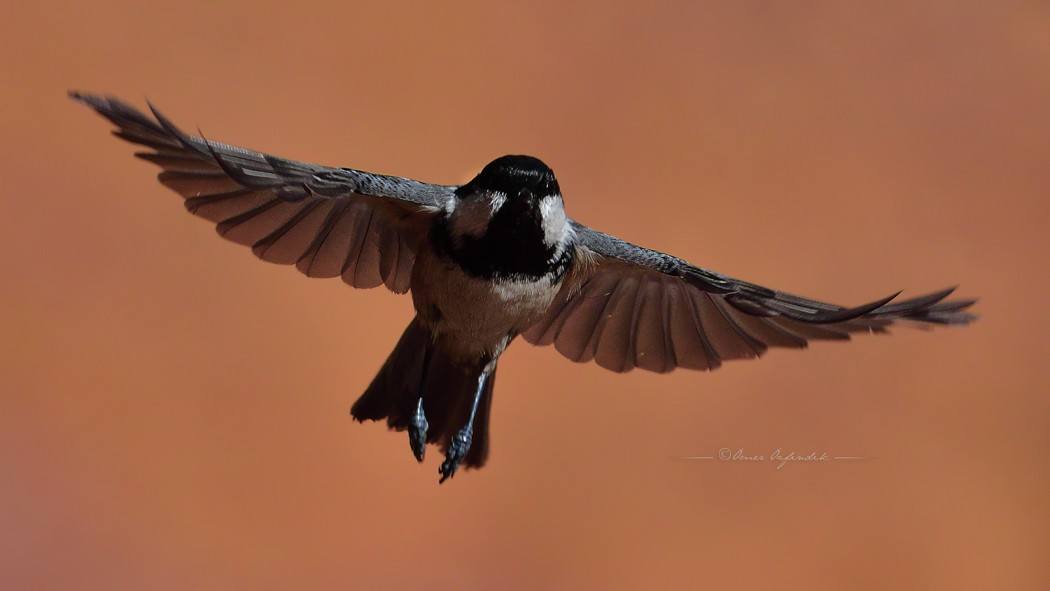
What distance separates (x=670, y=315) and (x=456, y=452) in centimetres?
62

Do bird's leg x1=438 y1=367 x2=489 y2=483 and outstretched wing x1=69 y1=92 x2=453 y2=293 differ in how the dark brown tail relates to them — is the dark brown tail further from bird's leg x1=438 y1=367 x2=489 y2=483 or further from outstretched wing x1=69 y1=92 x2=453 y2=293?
outstretched wing x1=69 y1=92 x2=453 y2=293

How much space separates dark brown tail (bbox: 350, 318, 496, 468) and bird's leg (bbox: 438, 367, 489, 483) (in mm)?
67

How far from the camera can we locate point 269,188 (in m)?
1.69

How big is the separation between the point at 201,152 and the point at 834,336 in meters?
1.27

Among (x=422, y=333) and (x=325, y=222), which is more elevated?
(x=325, y=222)

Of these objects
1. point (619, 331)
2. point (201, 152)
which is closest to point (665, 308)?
point (619, 331)

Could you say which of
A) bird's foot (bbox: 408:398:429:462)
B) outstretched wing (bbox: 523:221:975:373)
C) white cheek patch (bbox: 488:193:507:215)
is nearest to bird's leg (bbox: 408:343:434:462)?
bird's foot (bbox: 408:398:429:462)

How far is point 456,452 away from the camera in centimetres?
199

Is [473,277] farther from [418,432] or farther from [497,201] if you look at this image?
[418,432]

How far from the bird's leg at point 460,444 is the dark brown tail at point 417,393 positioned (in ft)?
0.22

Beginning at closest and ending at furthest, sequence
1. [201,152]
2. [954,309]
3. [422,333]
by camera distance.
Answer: [201,152], [954,309], [422,333]

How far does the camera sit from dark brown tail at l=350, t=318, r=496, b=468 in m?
2.16

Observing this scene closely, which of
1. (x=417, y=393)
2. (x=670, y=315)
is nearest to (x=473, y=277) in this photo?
(x=417, y=393)

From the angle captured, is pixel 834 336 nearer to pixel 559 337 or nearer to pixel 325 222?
pixel 559 337
